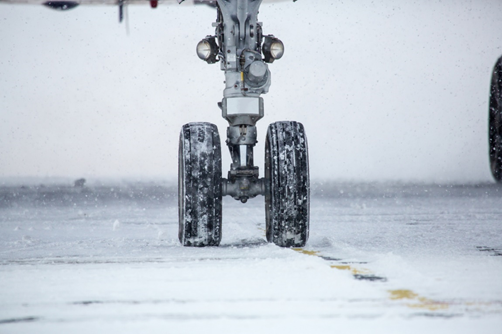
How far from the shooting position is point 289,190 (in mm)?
4574

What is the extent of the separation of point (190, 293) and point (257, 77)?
8.23 ft

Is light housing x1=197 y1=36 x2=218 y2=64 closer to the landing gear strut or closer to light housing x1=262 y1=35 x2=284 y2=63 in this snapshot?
the landing gear strut

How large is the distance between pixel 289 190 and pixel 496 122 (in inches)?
77.6

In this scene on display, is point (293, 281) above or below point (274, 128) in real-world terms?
below

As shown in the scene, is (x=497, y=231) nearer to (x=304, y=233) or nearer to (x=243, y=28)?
(x=304, y=233)

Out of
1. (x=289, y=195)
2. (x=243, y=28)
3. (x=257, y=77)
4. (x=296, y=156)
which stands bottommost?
(x=289, y=195)

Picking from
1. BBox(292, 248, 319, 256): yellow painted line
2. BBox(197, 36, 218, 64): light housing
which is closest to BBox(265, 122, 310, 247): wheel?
BBox(292, 248, 319, 256): yellow painted line

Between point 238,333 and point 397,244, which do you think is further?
point 397,244

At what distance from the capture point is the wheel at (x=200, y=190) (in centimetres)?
464

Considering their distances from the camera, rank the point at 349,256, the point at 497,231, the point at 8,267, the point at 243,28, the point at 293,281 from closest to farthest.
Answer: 1. the point at 293,281
2. the point at 8,267
3. the point at 349,256
4. the point at 243,28
5. the point at 497,231

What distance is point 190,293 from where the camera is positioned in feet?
9.05

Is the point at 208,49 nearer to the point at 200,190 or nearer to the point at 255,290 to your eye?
the point at 200,190

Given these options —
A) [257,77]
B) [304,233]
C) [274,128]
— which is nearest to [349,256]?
[304,233]

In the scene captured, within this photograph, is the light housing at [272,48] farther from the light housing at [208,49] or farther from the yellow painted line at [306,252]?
the yellow painted line at [306,252]
